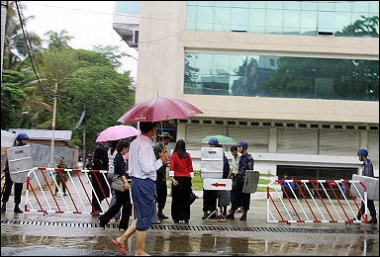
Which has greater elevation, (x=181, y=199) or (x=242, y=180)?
(x=242, y=180)

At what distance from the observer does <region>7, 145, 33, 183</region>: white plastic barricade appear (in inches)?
427

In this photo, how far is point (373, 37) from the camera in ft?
75.1

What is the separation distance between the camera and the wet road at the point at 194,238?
24.4 feet

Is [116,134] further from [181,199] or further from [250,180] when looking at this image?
[250,180]

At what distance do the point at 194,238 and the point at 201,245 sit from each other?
0.66 metres

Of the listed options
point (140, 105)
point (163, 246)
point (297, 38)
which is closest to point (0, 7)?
point (140, 105)

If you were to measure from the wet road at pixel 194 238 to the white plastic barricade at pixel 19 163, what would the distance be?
0.78m

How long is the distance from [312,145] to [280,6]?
268 inches

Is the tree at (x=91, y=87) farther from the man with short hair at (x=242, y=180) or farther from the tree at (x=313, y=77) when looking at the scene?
the tree at (x=313, y=77)

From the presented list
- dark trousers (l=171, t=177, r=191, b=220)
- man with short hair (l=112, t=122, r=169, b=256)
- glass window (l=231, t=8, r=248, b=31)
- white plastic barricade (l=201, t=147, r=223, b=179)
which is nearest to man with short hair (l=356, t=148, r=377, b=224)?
white plastic barricade (l=201, t=147, r=223, b=179)

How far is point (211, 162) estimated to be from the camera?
36.7ft

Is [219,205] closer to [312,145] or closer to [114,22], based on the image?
[114,22]

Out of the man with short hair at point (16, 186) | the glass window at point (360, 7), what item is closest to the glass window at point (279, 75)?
the glass window at point (360, 7)

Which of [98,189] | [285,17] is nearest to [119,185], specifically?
[98,189]
